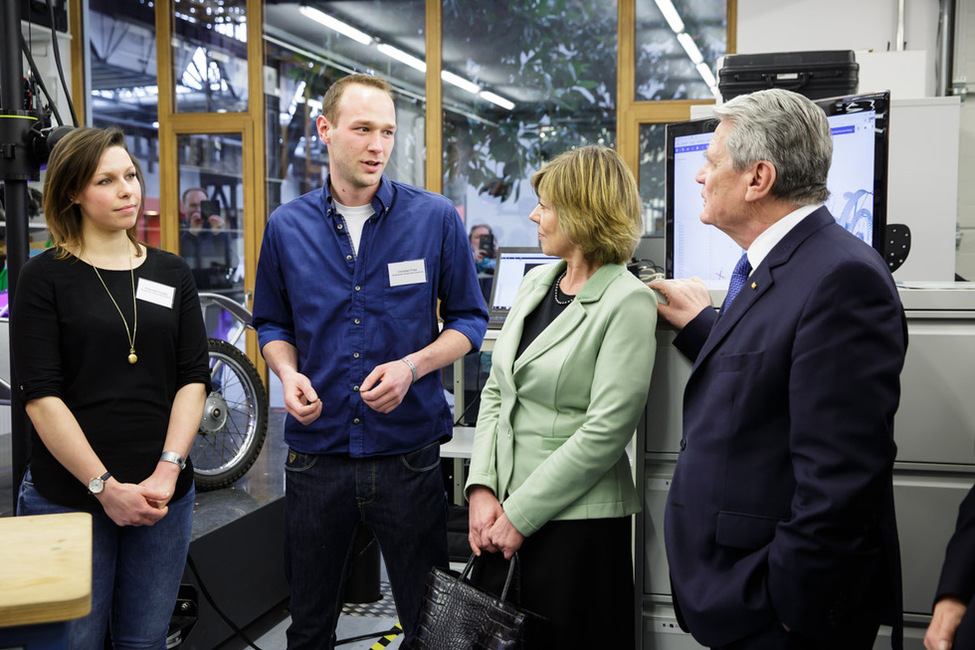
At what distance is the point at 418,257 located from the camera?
1838mm

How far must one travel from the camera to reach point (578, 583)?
4.98 ft

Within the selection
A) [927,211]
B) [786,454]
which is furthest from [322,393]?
[927,211]

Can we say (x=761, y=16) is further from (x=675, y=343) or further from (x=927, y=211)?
(x=675, y=343)

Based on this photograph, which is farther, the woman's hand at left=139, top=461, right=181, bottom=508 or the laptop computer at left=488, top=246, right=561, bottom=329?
the laptop computer at left=488, top=246, right=561, bottom=329

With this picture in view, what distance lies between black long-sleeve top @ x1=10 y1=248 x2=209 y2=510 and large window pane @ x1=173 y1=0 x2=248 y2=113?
4556 mm

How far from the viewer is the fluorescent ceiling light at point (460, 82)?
18.1 feet

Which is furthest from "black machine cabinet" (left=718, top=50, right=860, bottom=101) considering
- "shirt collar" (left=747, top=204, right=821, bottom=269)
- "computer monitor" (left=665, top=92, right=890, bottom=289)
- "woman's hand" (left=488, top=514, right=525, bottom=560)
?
"woman's hand" (left=488, top=514, right=525, bottom=560)

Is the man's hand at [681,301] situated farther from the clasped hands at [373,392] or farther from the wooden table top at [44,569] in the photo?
the wooden table top at [44,569]

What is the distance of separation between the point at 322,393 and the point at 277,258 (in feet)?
1.09

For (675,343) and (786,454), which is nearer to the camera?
(786,454)

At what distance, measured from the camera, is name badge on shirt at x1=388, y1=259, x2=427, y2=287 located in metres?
1.81

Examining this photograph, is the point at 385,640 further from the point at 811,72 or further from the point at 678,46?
the point at 678,46

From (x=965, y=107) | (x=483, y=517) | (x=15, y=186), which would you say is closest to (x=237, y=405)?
(x=15, y=186)

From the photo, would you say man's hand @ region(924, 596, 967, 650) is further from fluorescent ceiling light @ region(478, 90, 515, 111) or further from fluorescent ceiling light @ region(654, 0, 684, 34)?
fluorescent ceiling light @ region(478, 90, 515, 111)
